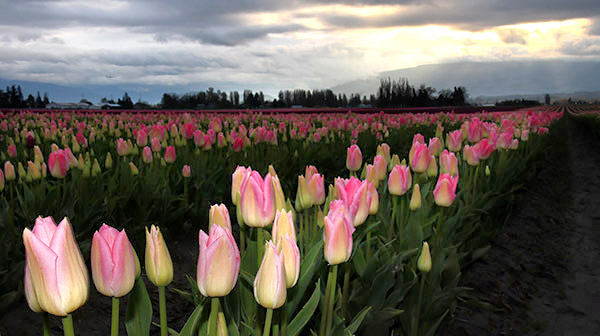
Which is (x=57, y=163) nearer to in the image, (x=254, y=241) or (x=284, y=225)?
(x=254, y=241)

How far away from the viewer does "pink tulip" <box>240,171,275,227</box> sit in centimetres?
143

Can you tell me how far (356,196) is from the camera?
5.59ft

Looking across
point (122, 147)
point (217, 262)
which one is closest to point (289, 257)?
point (217, 262)

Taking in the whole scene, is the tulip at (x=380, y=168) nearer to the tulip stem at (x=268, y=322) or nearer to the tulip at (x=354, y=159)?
the tulip at (x=354, y=159)

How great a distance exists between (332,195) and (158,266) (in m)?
1.10

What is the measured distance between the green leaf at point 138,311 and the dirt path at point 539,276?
2149 millimetres

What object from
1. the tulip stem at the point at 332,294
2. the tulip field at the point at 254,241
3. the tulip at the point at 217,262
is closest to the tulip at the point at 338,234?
the tulip field at the point at 254,241

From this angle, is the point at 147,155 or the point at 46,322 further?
the point at 147,155

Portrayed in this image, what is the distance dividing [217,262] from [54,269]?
0.33m

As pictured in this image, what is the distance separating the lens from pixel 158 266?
3.78ft

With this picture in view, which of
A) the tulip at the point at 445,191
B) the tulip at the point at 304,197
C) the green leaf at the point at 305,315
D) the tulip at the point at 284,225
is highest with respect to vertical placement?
the tulip at the point at 284,225

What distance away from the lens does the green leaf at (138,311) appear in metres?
1.32


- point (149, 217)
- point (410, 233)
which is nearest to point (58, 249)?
point (410, 233)

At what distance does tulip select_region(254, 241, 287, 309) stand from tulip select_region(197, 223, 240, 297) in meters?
A: 0.07
